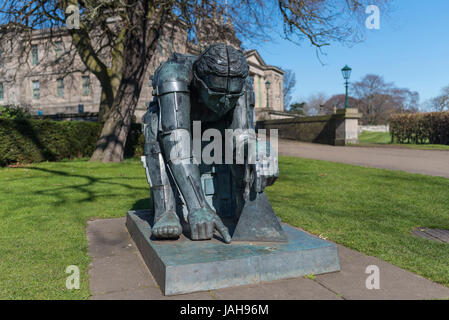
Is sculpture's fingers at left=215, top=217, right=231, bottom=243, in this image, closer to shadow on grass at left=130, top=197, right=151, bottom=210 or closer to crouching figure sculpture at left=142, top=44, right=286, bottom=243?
crouching figure sculpture at left=142, top=44, right=286, bottom=243

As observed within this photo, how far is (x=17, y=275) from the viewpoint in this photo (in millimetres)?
2879

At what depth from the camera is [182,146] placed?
2994mm

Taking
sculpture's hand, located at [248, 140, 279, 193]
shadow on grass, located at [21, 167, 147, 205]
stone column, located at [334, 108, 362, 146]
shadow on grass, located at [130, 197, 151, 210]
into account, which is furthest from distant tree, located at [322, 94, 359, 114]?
sculpture's hand, located at [248, 140, 279, 193]

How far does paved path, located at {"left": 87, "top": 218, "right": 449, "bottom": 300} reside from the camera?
2400mm

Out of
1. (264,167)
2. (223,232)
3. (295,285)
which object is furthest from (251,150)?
(295,285)

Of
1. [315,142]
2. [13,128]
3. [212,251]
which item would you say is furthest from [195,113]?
[315,142]

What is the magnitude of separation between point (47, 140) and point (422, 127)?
18642 millimetres

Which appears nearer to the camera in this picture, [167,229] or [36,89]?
[167,229]

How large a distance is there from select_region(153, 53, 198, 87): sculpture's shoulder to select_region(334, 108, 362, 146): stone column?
15878 mm

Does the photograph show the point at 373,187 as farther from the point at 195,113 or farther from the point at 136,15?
the point at 136,15

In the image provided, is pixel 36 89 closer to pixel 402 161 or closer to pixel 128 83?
pixel 128 83

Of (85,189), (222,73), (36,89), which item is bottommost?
(85,189)

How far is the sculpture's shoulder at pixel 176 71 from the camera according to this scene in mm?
3045

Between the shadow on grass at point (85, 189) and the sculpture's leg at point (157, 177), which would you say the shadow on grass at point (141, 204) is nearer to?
the shadow on grass at point (85, 189)
